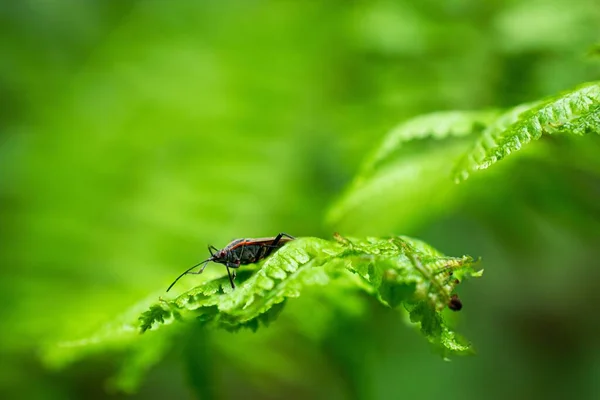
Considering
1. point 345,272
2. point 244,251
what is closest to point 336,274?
point 345,272

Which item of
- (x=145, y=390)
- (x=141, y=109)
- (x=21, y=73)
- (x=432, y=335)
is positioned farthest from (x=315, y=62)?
(x=432, y=335)

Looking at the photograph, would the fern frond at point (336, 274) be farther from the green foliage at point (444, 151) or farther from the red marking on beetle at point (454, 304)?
the green foliage at point (444, 151)

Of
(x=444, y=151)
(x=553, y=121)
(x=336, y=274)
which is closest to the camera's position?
(x=553, y=121)

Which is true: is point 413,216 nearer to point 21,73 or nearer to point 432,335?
point 432,335

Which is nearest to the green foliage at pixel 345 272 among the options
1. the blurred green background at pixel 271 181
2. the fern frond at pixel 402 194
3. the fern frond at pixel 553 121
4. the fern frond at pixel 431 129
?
the fern frond at pixel 553 121

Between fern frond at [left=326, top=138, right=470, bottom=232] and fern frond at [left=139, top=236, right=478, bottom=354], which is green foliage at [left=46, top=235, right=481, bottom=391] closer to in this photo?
fern frond at [left=139, top=236, right=478, bottom=354]

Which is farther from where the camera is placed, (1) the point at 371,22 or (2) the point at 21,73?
→ (2) the point at 21,73

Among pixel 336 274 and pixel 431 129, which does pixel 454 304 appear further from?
pixel 431 129

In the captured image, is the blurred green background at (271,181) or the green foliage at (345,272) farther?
the blurred green background at (271,181)
